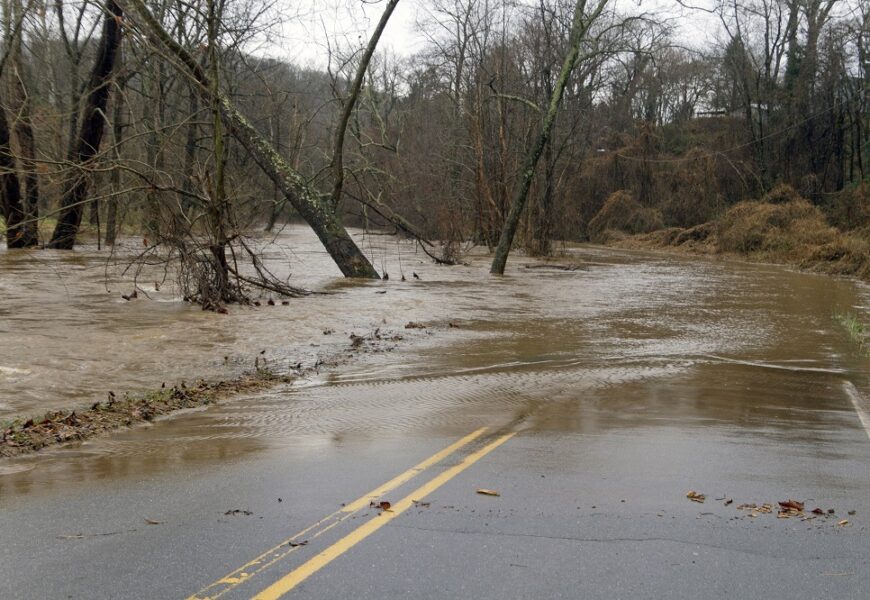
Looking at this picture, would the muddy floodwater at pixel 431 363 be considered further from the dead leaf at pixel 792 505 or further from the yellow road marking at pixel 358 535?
the yellow road marking at pixel 358 535

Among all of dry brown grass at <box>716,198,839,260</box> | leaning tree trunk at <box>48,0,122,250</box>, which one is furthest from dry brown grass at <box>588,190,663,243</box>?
leaning tree trunk at <box>48,0,122,250</box>

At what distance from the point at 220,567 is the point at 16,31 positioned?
22.6 metres

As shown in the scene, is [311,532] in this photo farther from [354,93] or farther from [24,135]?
[24,135]

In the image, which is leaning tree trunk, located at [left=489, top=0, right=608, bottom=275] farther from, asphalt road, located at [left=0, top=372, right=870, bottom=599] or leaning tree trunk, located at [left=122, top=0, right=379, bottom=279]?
asphalt road, located at [left=0, top=372, right=870, bottom=599]

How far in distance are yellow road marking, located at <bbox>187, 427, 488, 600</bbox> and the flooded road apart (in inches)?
3.8

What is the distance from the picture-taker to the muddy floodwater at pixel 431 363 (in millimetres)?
7391

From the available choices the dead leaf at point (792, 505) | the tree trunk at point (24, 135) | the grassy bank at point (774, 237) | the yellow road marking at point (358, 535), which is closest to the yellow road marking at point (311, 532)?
the yellow road marking at point (358, 535)

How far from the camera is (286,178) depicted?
872 inches

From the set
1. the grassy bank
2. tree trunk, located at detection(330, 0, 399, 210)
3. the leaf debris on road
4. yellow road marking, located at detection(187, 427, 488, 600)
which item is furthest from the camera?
the grassy bank

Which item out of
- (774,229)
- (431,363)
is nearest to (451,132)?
(774,229)

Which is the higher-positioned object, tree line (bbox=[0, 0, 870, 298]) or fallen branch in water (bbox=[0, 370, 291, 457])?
tree line (bbox=[0, 0, 870, 298])

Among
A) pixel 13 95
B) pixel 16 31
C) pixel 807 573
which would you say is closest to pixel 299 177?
pixel 16 31

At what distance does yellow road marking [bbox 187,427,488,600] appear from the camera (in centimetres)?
403

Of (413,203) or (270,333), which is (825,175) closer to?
→ (413,203)
